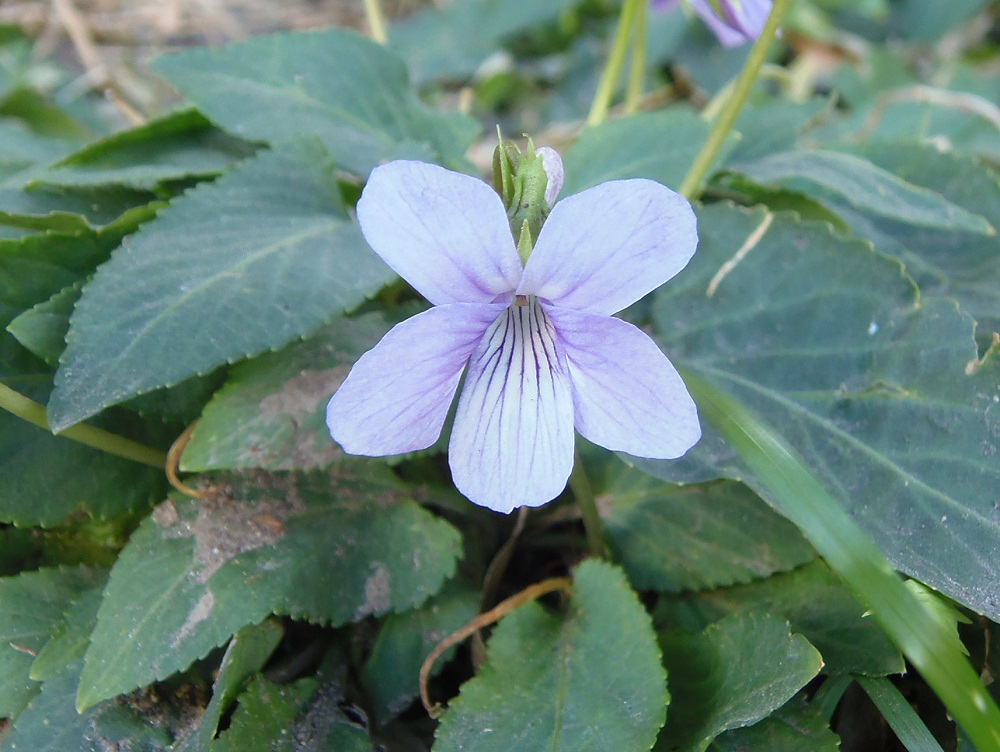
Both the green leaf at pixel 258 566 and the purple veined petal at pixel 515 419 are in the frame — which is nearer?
the purple veined petal at pixel 515 419

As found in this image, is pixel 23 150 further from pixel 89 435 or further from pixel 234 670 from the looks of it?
pixel 234 670

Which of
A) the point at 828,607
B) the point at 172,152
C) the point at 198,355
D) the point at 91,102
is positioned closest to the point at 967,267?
the point at 828,607

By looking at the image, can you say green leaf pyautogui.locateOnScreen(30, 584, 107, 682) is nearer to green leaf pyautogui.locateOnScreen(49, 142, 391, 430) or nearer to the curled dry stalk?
green leaf pyautogui.locateOnScreen(49, 142, 391, 430)

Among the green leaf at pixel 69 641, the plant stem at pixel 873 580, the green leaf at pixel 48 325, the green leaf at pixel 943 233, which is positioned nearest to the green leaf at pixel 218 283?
the green leaf at pixel 48 325

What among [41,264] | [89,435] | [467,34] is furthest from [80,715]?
[467,34]

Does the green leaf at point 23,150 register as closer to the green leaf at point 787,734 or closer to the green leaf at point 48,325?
the green leaf at point 48,325

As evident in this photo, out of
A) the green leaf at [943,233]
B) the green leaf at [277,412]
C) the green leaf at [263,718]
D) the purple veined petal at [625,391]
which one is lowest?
the green leaf at [263,718]

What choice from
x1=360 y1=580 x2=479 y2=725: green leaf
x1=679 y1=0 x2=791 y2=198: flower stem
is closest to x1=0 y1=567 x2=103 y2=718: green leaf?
x1=360 y1=580 x2=479 y2=725: green leaf
